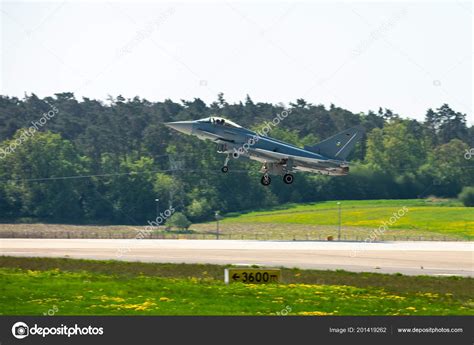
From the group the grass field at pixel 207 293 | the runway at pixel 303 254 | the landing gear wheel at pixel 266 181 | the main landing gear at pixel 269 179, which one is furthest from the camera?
the main landing gear at pixel 269 179

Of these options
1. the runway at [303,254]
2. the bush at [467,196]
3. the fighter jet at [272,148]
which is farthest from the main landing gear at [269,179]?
the bush at [467,196]

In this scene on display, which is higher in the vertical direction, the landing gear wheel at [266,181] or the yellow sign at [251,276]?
the landing gear wheel at [266,181]

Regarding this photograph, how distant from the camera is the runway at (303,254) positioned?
6538cm

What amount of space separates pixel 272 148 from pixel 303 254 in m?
10.1

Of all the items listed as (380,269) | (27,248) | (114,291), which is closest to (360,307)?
(114,291)

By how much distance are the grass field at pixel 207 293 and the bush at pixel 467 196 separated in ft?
248

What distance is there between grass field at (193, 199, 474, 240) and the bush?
1.22 meters

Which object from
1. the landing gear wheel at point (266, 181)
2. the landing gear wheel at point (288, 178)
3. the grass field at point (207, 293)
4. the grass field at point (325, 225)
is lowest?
the grass field at point (207, 293)

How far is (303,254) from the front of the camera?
76.8 meters

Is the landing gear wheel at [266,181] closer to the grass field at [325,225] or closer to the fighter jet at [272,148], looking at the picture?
the fighter jet at [272,148]

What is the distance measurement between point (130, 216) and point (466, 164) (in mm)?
59655

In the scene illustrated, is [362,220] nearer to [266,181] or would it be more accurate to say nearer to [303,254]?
[303,254]

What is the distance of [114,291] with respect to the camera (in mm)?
44562
